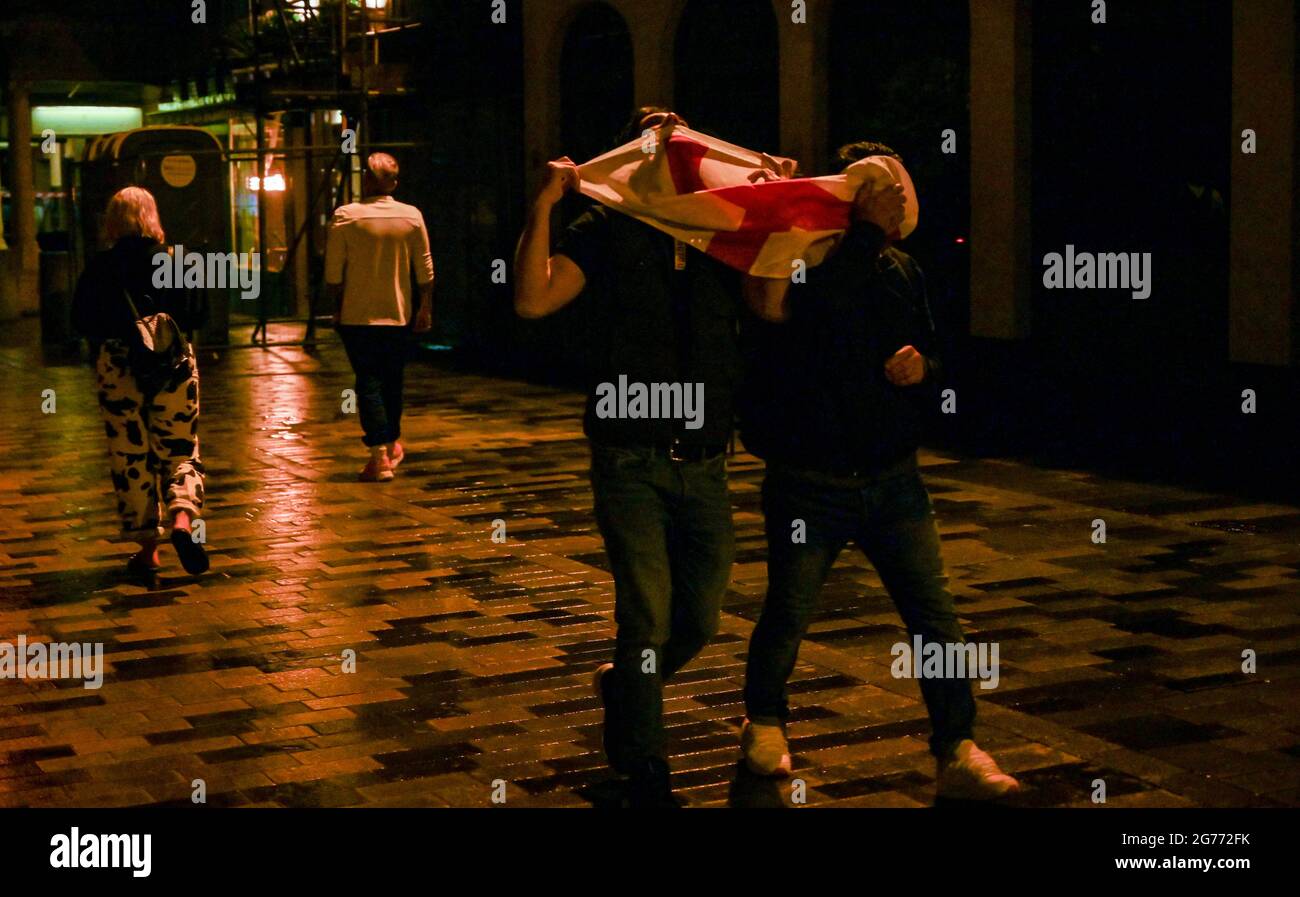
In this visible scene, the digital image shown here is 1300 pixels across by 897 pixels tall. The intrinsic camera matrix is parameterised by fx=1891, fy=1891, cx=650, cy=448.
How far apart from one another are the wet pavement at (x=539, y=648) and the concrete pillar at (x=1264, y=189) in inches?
53.8

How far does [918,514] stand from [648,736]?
97cm

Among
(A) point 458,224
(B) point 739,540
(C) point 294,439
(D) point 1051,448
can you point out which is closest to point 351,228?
(C) point 294,439

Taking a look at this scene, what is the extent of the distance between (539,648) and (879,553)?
230cm

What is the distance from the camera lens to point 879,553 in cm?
530

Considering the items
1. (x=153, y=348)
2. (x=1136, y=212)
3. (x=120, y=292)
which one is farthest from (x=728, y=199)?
(x=1136, y=212)

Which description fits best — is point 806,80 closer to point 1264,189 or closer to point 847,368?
point 1264,189

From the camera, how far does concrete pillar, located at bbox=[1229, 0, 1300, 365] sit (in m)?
11.1

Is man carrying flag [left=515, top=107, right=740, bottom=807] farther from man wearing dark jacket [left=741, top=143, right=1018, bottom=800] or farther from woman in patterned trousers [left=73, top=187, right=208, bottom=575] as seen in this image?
woman in patterned trousers [left=73, top=187, right=208, bottom=575]

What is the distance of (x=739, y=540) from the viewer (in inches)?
373
